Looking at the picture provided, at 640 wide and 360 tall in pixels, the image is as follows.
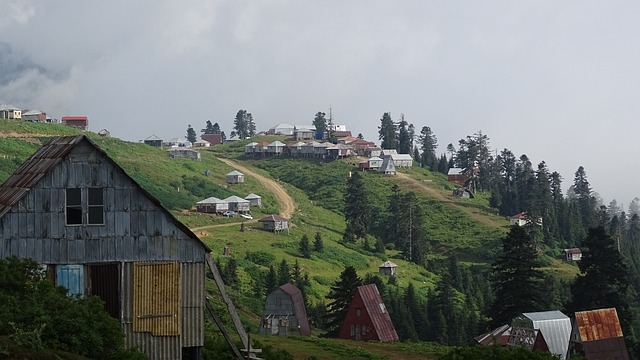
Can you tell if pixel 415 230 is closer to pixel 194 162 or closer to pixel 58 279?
pixel 194 162

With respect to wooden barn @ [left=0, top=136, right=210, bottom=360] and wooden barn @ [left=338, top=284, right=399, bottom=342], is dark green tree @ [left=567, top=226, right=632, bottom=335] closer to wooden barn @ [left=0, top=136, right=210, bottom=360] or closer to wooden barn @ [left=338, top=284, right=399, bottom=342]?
wooden barn @ [left=338, top=284, right=399, bottom=342]

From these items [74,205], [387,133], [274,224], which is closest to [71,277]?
[74,205]

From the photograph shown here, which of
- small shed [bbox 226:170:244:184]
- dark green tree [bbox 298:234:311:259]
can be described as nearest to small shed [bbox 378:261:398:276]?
dark green tree [bbox 298:234:311:259]

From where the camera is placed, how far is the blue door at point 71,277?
24.8 m

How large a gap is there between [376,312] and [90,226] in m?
37.0

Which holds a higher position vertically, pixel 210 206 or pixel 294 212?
pixel 210 206

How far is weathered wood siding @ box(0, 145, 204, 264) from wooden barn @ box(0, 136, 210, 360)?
3 centimetres

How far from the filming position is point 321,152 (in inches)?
6526

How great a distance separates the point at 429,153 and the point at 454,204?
4386 centimetres

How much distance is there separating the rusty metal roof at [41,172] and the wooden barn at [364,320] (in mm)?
34333

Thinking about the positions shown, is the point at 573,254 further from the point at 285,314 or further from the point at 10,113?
the point at 10,113

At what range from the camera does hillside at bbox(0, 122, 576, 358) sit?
91.1 m

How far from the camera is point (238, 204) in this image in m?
119

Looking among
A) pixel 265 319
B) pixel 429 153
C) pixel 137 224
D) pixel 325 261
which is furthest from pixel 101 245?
pixel 429 153
